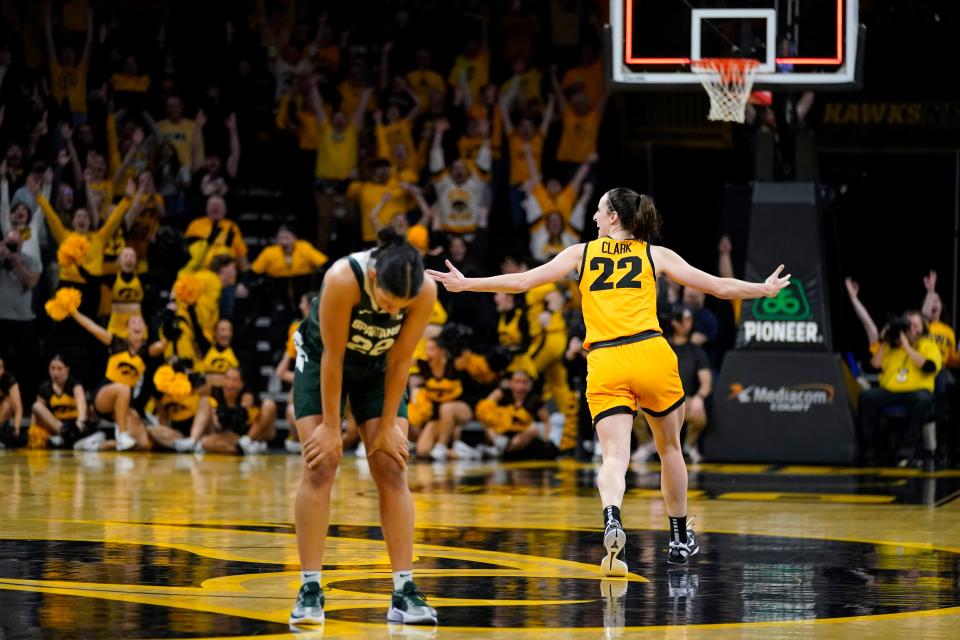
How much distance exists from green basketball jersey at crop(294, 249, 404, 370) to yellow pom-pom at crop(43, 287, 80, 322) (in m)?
11.5

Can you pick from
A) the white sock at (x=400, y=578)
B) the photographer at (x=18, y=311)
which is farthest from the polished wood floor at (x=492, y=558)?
the photographer at (x=18, y=311)

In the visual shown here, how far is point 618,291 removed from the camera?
837cm

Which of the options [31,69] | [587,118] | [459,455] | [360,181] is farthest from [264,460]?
[31,69]

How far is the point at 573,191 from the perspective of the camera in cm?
1930

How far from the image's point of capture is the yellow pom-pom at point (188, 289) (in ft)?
56.9

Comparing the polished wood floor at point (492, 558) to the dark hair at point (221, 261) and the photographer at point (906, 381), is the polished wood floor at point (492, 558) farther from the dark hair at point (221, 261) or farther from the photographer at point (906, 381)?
the dark hair at point (221, 261)

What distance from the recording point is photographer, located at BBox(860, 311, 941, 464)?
15.7 m

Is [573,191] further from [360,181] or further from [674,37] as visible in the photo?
[674,37]

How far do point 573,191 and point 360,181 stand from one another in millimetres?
2690

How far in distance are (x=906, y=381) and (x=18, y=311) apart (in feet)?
32.2

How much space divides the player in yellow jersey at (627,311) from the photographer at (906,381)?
25.5ft

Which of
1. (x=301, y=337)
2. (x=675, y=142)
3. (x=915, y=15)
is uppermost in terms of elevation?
(x=915, y=15)

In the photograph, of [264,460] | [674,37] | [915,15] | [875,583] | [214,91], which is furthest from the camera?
[214,91]

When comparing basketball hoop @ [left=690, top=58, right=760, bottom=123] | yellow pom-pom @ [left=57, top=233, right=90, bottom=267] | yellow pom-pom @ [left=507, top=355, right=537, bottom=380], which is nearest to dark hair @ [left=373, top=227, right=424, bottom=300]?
basketball hoop @ [left=690, top=58, right=760, bottom=123]
